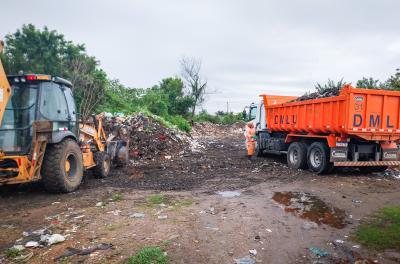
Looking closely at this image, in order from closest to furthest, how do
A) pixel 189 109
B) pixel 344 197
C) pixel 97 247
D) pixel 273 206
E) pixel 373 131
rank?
pixel 97 247
pixel 273 206
pixel 344 197
pixel 373 131
pixel 189 109

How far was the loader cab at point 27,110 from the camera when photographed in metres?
6.25

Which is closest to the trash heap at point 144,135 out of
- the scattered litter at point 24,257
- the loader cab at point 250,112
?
the loader cab at point 250,112

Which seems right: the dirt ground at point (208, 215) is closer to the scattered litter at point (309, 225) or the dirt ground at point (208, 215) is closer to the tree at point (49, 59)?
the scattered litter at point (309, 225)

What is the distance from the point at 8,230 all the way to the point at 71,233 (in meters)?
0.97

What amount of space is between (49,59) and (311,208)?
16927 millimetres

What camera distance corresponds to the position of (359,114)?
837cm

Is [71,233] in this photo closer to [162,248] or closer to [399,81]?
[162,248]

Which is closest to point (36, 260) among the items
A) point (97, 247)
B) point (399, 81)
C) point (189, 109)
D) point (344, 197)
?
point (97, 247)

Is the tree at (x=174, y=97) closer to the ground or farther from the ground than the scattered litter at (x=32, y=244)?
farther from the ground

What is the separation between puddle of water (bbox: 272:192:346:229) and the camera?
210 inches

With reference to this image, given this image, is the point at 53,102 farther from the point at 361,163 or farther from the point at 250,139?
the point at 250,139

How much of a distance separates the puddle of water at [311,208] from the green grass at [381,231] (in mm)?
367

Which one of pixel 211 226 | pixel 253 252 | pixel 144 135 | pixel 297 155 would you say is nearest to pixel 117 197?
pixel 211 226

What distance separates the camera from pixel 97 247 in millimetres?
4059
